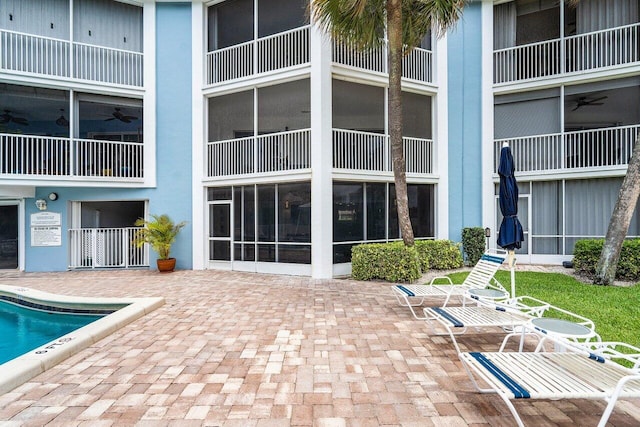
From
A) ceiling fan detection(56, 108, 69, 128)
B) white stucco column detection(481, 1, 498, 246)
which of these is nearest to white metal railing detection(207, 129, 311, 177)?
ceiling fan detection(56, 108, 69, 128)

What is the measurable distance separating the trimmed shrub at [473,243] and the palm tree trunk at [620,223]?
147 inches

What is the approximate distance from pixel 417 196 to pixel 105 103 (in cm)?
1163

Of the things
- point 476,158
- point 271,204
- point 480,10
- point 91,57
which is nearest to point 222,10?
point 91,57

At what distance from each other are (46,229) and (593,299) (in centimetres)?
1619

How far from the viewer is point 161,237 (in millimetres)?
12297

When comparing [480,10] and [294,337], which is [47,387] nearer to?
[294,337]

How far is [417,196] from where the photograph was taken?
13.1m

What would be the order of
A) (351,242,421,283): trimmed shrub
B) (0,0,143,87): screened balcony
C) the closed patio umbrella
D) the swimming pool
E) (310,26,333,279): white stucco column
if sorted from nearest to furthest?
the swimming pool
the closed patio umbrella
(351,242,421,283): trimmed shrub
(310,26,333,279): white stucco column
(0,0,143,87): screened balcony

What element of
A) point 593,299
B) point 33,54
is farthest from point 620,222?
point 33,54

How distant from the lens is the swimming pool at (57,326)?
4.14 m

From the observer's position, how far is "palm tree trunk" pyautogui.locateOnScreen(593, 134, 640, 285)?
9062mm

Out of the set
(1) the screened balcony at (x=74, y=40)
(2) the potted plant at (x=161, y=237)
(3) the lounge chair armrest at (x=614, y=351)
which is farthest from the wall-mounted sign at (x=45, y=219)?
(3) the lounge chair armrest at (x=614, y=351)

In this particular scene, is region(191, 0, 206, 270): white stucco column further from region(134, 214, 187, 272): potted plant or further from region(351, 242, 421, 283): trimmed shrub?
region(351, 242, 421, 283): trimmed shrub

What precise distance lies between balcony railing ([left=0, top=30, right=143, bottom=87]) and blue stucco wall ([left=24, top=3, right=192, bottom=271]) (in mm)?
1063
